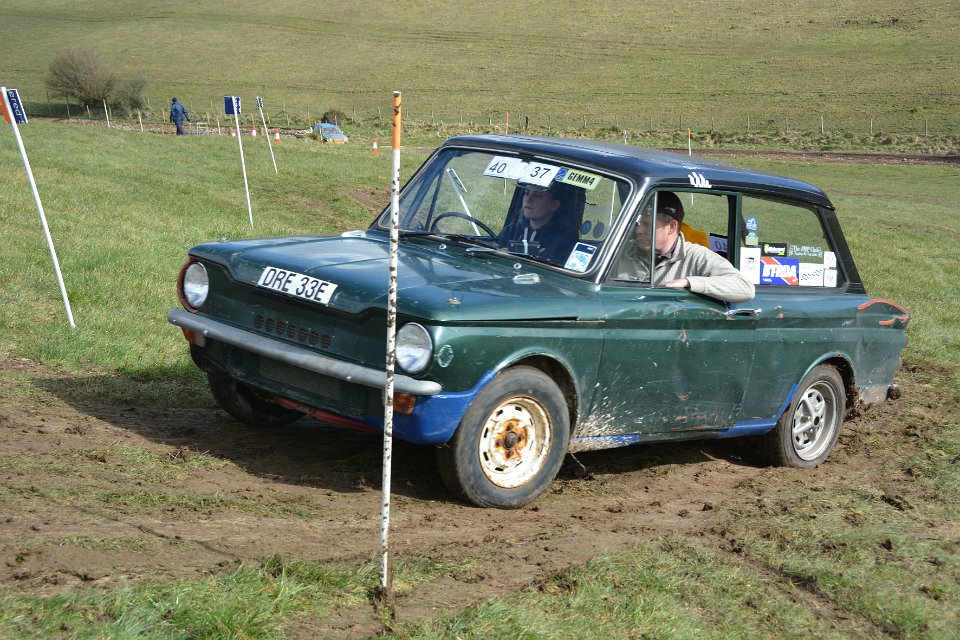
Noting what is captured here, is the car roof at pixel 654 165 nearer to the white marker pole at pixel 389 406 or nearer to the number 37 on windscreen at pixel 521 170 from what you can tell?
the number 37 on windscreen at pixel 521 170

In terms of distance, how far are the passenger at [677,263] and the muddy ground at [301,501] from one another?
1246 millimetres

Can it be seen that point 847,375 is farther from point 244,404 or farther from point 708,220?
point 244,404

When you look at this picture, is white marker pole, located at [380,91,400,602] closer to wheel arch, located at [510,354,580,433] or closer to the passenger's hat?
wheel arch, located at [510,354,580,433]

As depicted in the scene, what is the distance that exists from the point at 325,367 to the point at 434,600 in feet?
4.86

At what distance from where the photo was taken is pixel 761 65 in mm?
80375

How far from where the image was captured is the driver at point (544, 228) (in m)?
5.99

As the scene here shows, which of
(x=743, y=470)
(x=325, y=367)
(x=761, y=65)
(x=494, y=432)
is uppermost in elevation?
(x=761, y=65)

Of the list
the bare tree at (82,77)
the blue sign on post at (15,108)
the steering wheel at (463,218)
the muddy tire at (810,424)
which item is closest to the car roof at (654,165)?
the steering wheel at (463,218)

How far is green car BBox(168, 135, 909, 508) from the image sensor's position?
5.11 metres

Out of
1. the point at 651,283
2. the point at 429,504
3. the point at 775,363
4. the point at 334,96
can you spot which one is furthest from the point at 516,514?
the point at 334,96

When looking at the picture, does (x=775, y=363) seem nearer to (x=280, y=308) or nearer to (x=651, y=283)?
(x=651, y=283)

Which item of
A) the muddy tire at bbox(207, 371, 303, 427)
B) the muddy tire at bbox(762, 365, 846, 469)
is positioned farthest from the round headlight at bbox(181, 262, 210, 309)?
the muddy tire at bbox(762, 365, 846, 469)

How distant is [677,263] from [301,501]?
2728 millimetres

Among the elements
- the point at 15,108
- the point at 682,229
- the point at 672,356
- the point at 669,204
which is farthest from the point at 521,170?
the point at 15,108
